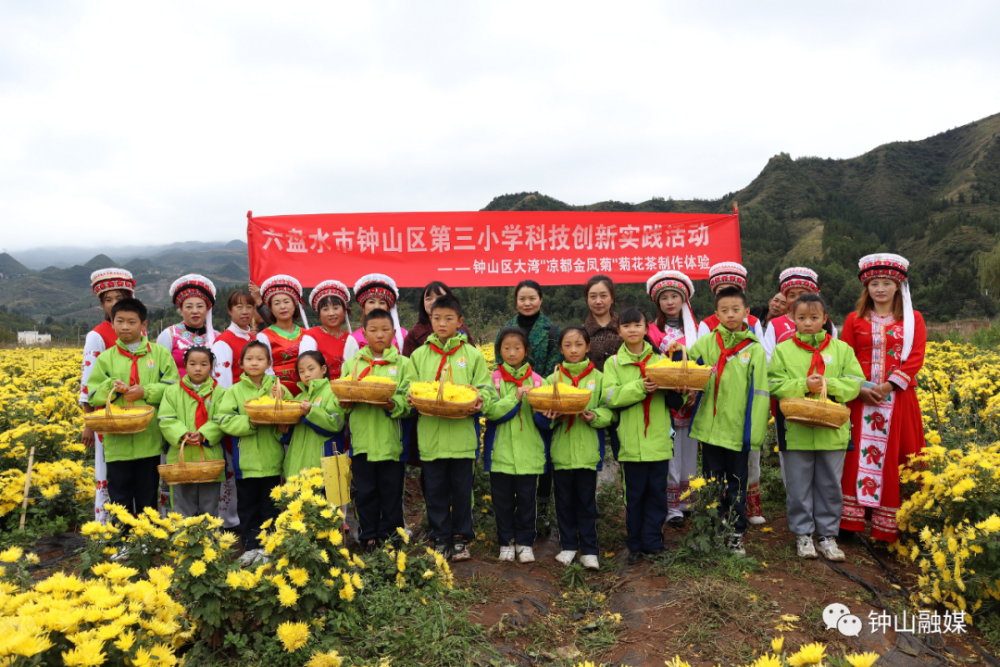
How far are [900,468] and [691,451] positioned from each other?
4.89 feet

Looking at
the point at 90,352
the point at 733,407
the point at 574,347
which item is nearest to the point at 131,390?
the point at 90,352

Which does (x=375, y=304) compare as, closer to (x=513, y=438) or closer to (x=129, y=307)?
(x=513, y=438)

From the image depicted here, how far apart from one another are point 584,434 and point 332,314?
2.36 meters

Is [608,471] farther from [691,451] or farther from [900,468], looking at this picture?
[900,468]

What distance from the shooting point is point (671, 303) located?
4945 millimetres

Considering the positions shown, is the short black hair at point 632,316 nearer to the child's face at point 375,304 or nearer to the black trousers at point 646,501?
the black trousers at point 646,501

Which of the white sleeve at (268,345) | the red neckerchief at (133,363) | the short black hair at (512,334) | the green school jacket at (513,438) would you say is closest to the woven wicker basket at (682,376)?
the green school jacket at (513,438)

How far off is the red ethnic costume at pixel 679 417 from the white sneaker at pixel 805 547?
0.86m

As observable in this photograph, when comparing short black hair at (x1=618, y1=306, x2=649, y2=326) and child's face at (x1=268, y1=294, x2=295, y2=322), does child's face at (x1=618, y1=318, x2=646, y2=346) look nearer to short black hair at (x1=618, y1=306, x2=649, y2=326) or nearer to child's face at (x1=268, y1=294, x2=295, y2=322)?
short black hair at (x1=618, y1=306, x2=649, y2=326)

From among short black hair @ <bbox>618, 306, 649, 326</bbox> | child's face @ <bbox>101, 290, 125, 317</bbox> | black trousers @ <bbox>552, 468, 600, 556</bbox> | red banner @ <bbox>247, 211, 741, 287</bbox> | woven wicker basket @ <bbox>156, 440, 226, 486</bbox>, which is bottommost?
black trousers @ <bbox>552, 468, 600, 556</bbox>

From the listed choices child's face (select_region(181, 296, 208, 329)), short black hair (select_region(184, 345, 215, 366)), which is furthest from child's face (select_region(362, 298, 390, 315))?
child's face (select_region(181, 296, 208, 329))

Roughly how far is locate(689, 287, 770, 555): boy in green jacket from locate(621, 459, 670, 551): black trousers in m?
0.40

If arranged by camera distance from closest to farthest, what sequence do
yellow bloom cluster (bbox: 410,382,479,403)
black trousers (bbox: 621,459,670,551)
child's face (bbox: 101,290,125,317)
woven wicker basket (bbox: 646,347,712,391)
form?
yellow bloom cluster (bbox: 410,382,479,403) < woven wicker basket (bbox: 646,347,712,391) < black trousers (bbox: 621,459,670,551) < child's face (bbox: 101,290,125,317)

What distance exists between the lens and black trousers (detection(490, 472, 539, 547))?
14.1 feet
